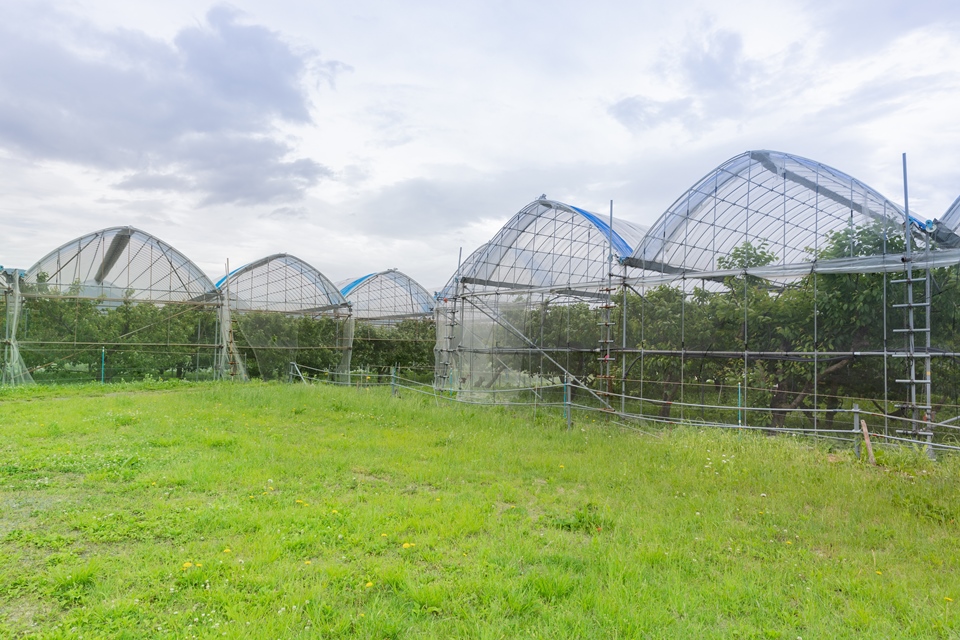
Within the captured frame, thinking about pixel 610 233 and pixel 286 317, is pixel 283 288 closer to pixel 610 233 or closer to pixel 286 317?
pixel 286 317

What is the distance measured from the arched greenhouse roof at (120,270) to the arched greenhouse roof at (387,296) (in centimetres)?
964

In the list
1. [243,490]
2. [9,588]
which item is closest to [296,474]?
[243,490]

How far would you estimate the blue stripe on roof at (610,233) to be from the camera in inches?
613

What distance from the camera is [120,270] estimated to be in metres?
22.3

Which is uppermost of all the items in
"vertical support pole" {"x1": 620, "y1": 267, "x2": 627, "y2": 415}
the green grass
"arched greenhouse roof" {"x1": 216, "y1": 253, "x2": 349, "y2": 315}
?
"arched greenhouse roof" {"x1": 216, "y1": 253, "x2": 349, "y2": 315}

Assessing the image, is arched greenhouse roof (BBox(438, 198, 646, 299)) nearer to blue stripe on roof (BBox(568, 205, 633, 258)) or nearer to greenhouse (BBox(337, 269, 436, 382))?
blue stripe on roof (BBox(568, 205, 633, 258))

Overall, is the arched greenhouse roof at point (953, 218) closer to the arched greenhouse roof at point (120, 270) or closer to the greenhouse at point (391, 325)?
the greenhouse at point (391, 325)

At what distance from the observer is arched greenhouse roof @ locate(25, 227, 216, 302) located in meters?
21.1

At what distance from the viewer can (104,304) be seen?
2192 cm

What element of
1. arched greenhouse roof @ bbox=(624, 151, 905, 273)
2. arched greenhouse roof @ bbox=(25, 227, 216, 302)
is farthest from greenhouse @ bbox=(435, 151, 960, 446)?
arched greenhouse roof @ bbox=(25, 227, 216, 302)

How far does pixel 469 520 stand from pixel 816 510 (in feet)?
12.6

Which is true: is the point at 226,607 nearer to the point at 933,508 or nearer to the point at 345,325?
the point at 933,508

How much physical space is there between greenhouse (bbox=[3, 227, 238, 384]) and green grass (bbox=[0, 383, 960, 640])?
12714 millimetres

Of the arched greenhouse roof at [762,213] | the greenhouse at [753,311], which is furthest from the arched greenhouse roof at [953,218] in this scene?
the arched greenhouse roof at [762,213]
